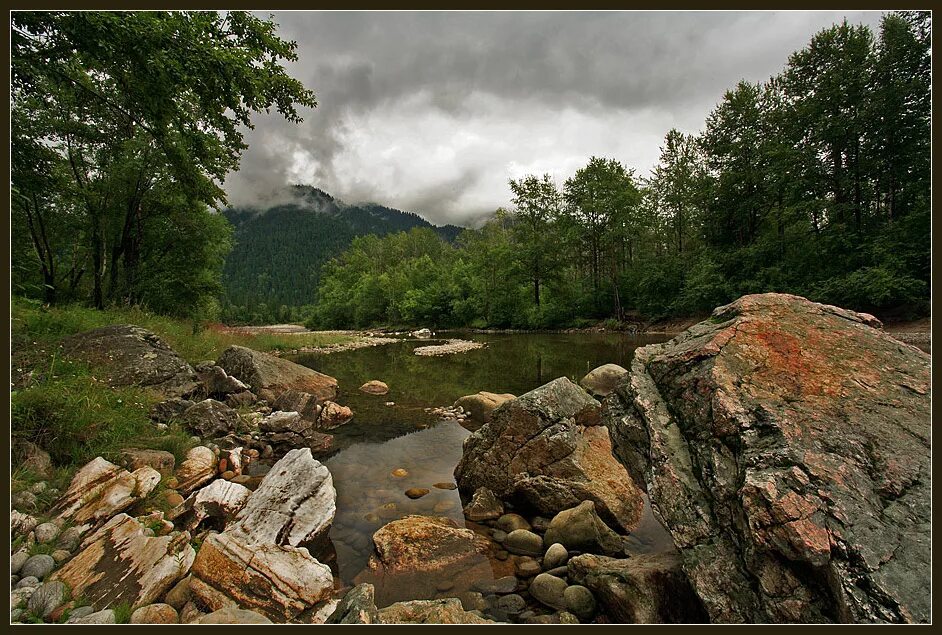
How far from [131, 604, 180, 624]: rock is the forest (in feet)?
17.4

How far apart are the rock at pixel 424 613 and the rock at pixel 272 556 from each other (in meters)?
1.11

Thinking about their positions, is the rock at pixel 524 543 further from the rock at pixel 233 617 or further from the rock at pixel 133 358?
the rock at pixel 133 358

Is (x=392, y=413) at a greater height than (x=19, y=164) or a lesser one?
lesser

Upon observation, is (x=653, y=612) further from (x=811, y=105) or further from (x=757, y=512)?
(x=811, y=105)

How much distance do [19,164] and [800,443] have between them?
50.7 ft

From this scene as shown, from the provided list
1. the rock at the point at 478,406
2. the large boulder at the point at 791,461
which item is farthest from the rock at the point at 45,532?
the rock at the point at 478,406

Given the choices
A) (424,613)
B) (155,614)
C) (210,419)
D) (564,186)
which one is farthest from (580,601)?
(564,186)

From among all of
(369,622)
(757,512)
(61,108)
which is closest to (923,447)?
(757,512)

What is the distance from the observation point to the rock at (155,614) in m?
3.11

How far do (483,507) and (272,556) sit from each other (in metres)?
2.84

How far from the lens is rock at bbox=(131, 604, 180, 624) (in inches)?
122

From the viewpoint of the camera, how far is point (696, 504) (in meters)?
3.02

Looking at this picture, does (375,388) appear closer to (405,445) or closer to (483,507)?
(405,445)

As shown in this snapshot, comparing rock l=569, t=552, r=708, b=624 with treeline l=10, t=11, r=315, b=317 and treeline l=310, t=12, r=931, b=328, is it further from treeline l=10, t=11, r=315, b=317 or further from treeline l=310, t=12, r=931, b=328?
treeline l=310, t=12, r=931, b=328
